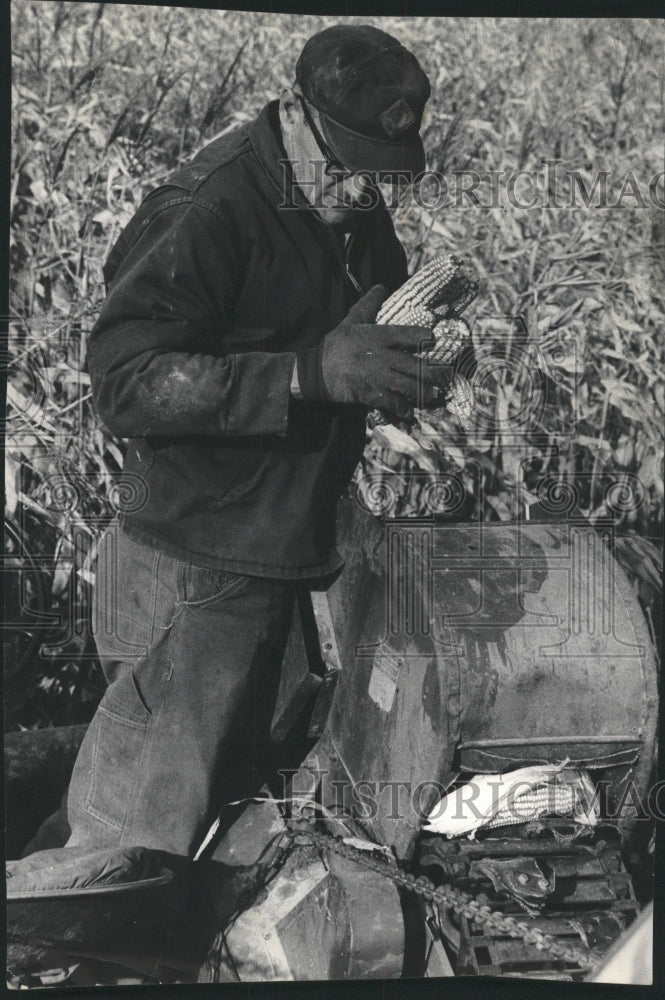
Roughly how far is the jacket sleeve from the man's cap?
1.15 feet

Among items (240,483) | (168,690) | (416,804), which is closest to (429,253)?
(240,483)

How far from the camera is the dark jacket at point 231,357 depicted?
2709 mm

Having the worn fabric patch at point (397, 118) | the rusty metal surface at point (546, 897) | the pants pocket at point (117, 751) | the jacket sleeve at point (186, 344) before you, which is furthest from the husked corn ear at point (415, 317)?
the rusty metal surface at point (546, 897)

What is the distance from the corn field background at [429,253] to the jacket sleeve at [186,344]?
0.56ft

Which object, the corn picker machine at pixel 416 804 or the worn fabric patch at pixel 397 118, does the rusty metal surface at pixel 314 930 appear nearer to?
the corn picker machine at pixel 416 804

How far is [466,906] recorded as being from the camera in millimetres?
2910

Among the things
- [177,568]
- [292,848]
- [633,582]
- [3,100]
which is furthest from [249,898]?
[3,100]

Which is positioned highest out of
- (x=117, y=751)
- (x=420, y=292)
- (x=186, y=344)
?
(x=420, y=292)

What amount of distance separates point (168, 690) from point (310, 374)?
808mm

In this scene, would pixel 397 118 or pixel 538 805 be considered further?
pixel 538 805

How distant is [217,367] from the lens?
8.86ft

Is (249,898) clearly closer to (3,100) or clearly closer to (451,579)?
(451,579)

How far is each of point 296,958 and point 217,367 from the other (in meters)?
1.43

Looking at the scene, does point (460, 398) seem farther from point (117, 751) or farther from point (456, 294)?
point (117, 751)
